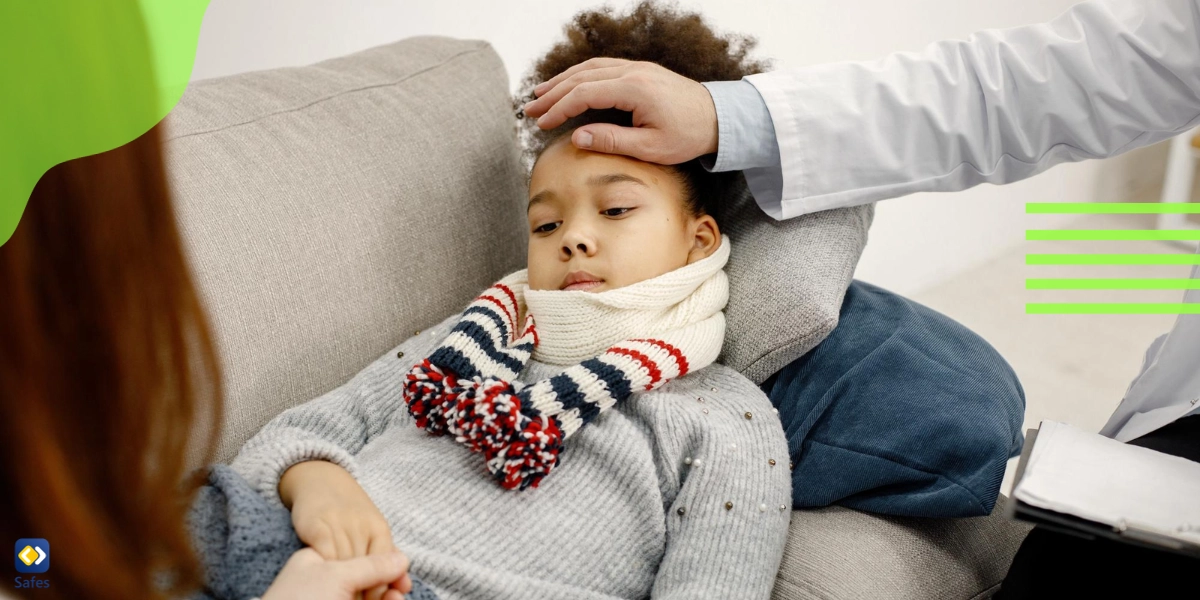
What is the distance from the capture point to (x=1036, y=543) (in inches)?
34.2

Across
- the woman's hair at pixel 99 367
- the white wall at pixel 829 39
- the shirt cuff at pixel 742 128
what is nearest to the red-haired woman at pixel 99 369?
the woman's hair at pixel 99 367

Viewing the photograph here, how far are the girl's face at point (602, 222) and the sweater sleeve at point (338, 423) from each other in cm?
17

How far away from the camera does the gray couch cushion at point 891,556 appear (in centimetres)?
96

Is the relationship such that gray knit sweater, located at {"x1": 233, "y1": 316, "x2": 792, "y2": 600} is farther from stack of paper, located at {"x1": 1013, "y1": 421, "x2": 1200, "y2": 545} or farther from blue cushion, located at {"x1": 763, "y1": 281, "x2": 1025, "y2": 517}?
stack of paper, located at {"x1": 1013, "y1": 421, "x2": 1200, "y2": 545}

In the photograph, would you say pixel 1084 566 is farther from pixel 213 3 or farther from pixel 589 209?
pixel 213 3

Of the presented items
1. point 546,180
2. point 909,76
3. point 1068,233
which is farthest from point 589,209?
point 1068,233

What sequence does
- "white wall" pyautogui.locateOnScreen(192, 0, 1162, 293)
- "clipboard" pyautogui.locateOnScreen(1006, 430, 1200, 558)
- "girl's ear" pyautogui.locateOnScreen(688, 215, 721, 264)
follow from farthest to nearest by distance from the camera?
"white wall" pyautogui.locateOnScreen(192, 0, 1162, 293)
"girl's ear" pyautogui.locateOnScreen(688, 215, 721, 264)
"clipboard" pyautogui.locateOnScreen(1006, 430, 1200, 558)

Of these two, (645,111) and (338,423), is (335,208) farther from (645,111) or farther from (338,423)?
(645,111)

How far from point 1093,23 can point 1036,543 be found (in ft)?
2.12

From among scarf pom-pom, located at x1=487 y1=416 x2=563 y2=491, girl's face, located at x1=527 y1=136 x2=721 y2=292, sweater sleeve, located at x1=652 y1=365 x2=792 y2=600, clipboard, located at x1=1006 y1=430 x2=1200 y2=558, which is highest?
girl's face, located at x1=527 y1=136 x2=721 y2=292

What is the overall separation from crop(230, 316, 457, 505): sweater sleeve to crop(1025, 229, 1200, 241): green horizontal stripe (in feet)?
7.76

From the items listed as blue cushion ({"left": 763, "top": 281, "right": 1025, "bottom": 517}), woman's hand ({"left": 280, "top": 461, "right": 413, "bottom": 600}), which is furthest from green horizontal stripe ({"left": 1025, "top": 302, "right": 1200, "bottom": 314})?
woman's hand ({"left": 280, "top": 461, "right": 413, "bottom": 600})

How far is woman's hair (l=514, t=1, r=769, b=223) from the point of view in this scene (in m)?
1.29

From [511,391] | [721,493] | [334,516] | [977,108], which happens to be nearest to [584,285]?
[511,391]
